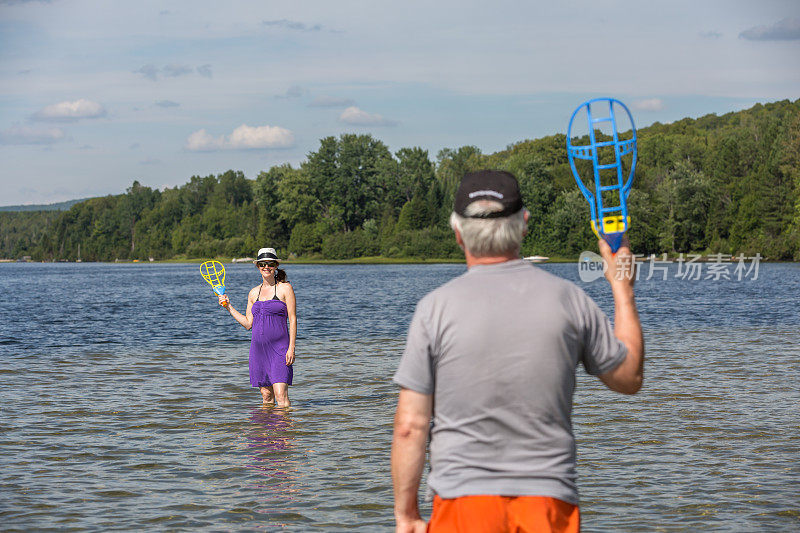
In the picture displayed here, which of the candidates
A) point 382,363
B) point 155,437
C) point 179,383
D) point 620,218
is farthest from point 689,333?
point 620,218

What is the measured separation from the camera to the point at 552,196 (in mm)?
128375

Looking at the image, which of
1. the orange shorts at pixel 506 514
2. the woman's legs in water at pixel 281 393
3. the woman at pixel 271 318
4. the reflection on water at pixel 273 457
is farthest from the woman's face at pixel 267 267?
the orange shorts at pixel 506 514

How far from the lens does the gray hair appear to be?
3516 mm

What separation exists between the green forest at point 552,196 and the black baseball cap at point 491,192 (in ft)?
331

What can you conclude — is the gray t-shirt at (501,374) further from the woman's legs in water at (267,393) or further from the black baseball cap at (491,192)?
the woman's legs in water at (267,393)

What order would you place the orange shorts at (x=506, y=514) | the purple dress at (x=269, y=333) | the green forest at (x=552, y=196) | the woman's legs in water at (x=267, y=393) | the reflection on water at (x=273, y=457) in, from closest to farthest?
the orange shorts at (x=506, y=514) < the reflection on water at (x=273, y=457) < the purple dress at (x=269, y=333) < the woman's legs in water at (x=267, y=393) < the green forest at (x=552, y=196)

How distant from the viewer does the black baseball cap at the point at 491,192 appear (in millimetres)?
3516

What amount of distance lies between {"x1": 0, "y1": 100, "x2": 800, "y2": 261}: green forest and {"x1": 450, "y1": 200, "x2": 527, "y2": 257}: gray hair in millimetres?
101002

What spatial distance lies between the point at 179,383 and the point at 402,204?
143583 mm

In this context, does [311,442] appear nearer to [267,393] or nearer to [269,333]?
[269,333]

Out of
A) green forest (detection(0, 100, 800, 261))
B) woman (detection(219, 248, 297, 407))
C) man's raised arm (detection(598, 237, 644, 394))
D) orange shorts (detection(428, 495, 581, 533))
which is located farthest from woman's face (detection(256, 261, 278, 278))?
green forest (detection(0, 100, 800, 261))

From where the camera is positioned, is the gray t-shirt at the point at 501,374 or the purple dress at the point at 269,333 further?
the purple dress at the point at 269,333

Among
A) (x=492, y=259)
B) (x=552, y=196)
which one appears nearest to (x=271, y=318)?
(x=492, y=259)

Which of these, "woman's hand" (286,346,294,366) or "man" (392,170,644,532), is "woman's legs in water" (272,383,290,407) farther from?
"man" (392,170,644,532)
